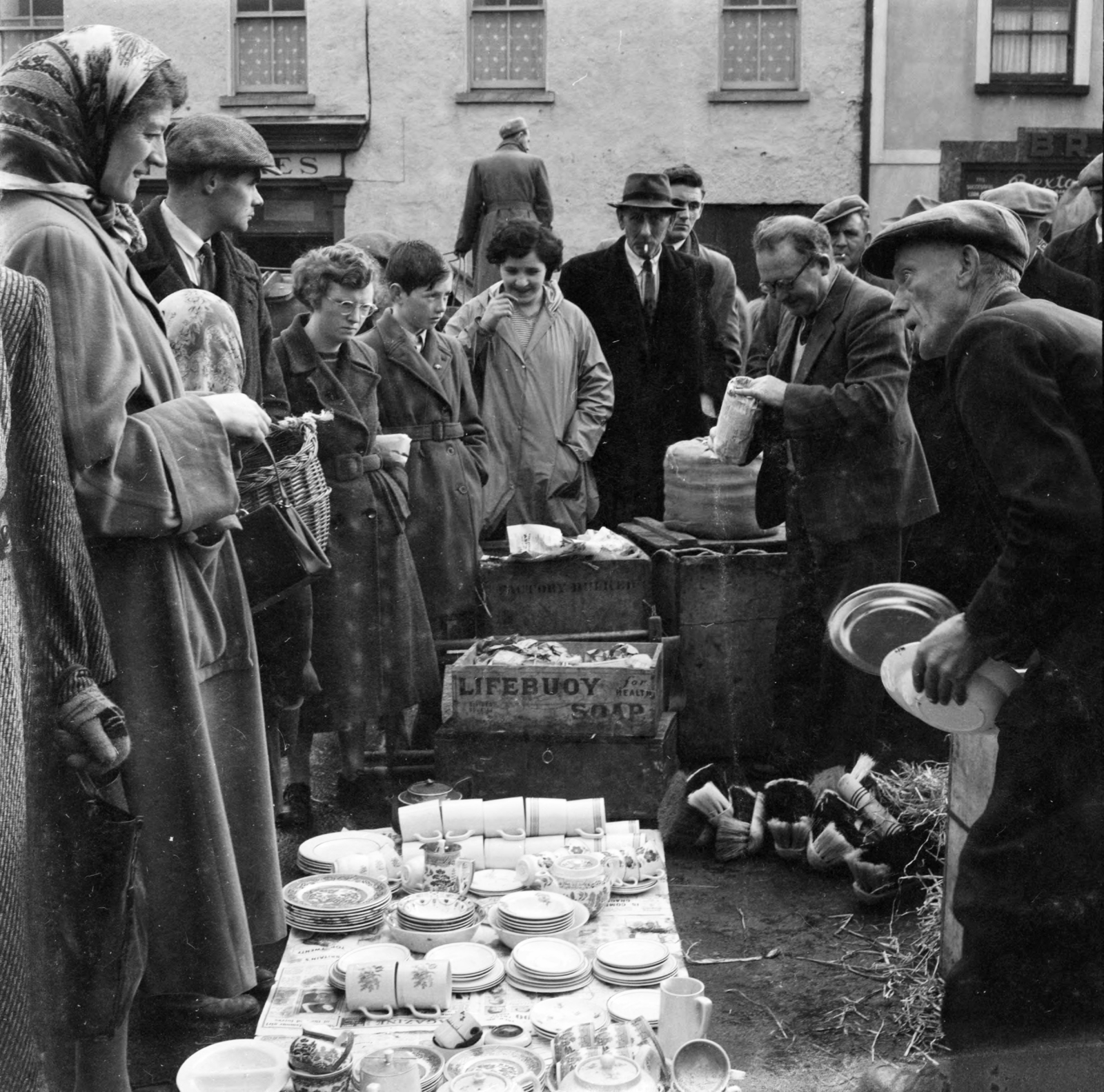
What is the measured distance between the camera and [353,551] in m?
4.18

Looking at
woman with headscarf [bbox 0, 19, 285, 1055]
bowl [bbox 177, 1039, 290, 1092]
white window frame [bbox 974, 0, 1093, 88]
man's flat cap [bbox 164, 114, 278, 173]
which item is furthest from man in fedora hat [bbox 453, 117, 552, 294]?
bowl [bbox 177, 1039, 290, 1092]

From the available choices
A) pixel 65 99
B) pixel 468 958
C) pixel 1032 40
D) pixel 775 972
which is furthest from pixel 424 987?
pixel 1032 40

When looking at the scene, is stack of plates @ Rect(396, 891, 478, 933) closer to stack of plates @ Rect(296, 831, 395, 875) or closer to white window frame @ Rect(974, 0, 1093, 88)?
stack of plates @ Rect(296, 831, 395, 875)

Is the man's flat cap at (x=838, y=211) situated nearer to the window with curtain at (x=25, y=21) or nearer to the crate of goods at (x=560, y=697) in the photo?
the crate of goods at (x=560, y=697)

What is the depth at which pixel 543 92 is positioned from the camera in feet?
7.09

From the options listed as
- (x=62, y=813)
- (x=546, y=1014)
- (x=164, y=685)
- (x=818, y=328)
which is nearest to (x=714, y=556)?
(x=818, y=328)

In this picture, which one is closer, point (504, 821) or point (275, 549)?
point (275, 549)

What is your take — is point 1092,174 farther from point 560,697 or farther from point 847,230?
point 847,230

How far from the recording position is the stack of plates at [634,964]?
8.79 ft

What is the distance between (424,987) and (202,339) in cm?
136

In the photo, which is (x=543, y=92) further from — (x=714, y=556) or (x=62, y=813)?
(x=714, y=556)

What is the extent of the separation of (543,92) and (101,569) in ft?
3.55

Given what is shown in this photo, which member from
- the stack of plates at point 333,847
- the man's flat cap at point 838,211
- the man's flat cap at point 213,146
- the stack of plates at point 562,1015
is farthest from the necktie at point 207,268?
the man's flat cap at point 838,211

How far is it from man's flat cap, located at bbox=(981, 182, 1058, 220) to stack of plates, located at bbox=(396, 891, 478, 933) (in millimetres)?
1782
